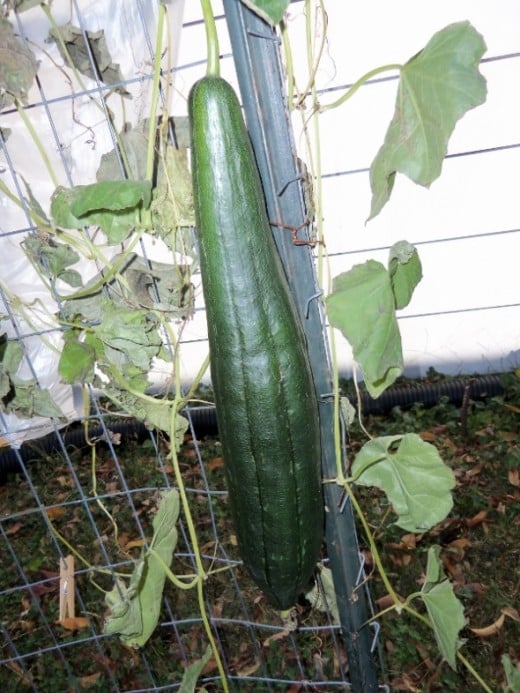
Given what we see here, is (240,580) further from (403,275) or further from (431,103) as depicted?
(431,103)

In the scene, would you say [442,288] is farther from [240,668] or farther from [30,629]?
[30,629]

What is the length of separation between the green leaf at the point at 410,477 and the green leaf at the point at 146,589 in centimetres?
32

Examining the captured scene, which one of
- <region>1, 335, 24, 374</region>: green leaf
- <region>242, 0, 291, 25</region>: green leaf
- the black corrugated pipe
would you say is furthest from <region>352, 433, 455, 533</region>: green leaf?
the black corrugated pipe

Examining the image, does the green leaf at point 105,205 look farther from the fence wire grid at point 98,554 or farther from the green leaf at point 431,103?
the green leaf at point 431,103

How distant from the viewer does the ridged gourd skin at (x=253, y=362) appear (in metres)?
0.62

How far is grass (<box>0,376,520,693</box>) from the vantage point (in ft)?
5.06

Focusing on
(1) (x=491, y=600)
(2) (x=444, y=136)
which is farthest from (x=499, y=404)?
(2) (x=444, y=136)

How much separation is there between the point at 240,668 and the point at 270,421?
1216mm

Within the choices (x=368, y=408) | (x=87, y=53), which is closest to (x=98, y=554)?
(x=368, y=408)

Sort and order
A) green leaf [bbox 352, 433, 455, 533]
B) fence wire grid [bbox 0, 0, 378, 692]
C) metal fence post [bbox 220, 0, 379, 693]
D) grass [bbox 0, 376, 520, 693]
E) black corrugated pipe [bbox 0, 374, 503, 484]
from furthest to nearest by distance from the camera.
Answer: black corrugated pipe [bbox 0, 374, 503, 484] < grass [bbox 0, 376, 520, 693] < fence wire grid [bbox 0, 0, 378, 692] < green leaf [bbox 352, 433, 455, 533] < metal fence post [bbox 220, 0, 379, 693]

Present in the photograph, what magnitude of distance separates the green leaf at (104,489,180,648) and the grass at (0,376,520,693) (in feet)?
0.66

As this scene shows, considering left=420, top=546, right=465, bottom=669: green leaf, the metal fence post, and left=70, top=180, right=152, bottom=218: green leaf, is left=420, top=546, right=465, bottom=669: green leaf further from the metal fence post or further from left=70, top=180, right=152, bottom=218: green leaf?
left=70, top=180, right=152, bottom=218: green leaf

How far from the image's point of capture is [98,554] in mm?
2205

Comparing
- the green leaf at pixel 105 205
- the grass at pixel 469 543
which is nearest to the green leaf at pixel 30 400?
the green leaf at pixel 105 205
